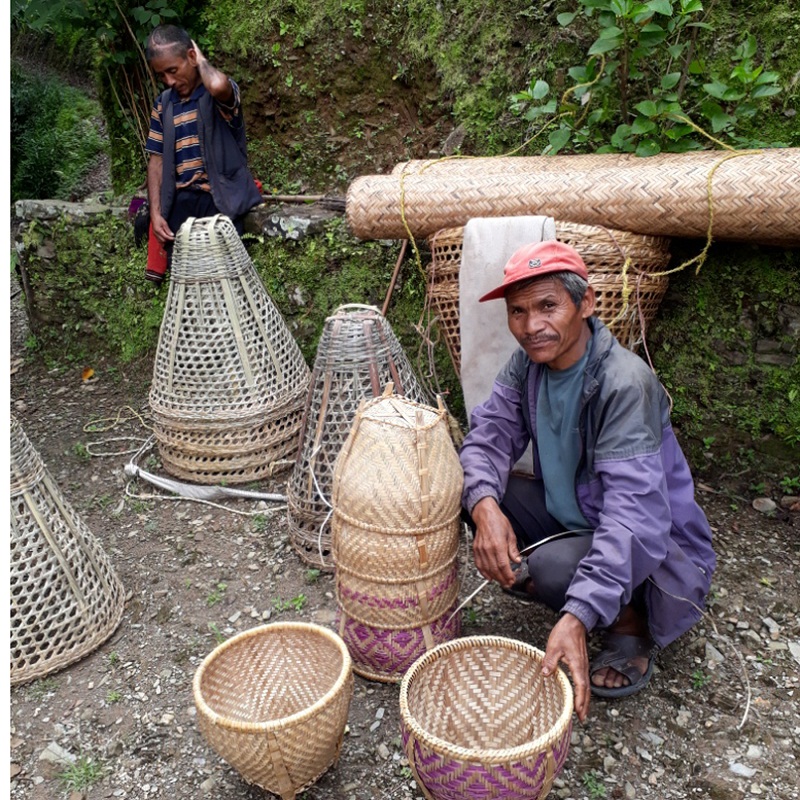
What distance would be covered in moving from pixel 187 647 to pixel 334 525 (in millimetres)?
905

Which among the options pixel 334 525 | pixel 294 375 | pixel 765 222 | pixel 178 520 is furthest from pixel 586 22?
pixel 178 520

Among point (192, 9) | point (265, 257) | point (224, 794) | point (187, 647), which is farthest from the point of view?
point (192, 9)

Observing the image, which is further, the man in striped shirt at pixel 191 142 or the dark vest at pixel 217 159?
the dark vest at pixel 217 159

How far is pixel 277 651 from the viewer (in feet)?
8.47

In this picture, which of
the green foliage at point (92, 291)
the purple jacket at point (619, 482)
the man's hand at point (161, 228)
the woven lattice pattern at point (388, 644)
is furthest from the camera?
the green foliage at point (92, 291)

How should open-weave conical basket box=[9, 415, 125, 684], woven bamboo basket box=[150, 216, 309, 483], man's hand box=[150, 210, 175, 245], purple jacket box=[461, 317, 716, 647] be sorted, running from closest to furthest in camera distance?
purple jacket box=[461, 317, 716, 647]
open-weave conical basket box=[9, 415, 125, 684]
woven bamboo basket box=[150, 216, 309, 483]
man's hand box=[150, 210, 175, 245]

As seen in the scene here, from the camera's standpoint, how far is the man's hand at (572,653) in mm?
2129

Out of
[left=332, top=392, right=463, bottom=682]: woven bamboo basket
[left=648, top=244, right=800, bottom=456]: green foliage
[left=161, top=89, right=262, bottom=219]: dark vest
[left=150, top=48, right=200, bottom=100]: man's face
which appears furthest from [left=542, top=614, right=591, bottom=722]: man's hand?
[left=150, top=48, right=200, bottom=100]: man's face

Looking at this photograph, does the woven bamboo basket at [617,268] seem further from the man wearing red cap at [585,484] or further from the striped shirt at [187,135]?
the striped shirt at [187,135]

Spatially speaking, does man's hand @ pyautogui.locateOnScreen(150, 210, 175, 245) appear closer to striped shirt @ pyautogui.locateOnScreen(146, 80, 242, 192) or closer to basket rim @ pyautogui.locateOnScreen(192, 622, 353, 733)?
striped shirt @ pyautogui.locateOnScreen(146, 80, 242, 192)

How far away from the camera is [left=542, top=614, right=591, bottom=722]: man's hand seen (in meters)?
2.13

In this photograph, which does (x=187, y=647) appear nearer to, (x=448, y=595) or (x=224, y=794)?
(x=224, y=794)

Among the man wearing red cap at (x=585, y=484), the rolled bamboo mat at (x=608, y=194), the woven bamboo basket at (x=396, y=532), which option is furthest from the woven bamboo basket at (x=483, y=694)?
the rolled bamboo mat at (x=608, y=194)

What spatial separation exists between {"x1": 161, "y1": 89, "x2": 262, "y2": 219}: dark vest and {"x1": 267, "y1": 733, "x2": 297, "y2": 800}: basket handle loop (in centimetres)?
365
